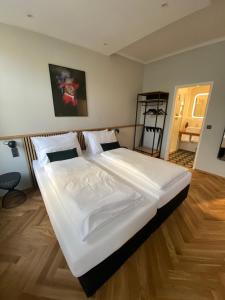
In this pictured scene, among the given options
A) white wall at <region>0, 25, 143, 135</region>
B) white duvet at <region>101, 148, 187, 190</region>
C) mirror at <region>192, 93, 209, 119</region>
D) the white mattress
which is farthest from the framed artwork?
mirror at <region>192, 93, 209, 119</region>

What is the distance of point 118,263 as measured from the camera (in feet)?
3.82

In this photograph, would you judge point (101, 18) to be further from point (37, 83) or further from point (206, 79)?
point (206, 79)

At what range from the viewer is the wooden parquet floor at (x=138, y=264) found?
1082mm

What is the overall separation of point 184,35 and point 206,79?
996 mm

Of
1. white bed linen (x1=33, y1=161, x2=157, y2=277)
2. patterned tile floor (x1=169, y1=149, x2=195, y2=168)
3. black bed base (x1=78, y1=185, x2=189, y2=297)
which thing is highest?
white bed linen (x1=33, y1=161, x2=157, y2=277)

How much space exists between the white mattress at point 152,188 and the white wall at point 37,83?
4.62 ft

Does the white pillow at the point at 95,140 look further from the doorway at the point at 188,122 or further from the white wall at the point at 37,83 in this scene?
the doorway at the point at 188,122

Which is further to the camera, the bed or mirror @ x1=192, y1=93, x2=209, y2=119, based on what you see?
mirror @ x1=192, y1=93, x2=209, y2=119

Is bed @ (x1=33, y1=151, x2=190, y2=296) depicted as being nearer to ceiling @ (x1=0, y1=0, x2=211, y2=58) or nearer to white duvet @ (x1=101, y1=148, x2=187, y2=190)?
white duvet @ (x1=101, y1=148, x2=187, y2=190)

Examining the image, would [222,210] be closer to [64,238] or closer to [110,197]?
[110,197]

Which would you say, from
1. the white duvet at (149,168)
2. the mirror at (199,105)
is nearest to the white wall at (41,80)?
the white duvet at (149,168)

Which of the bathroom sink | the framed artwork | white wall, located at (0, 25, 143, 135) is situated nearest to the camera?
white wall, located at (0, 25, 143, 135)

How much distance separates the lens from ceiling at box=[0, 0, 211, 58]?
147 cm

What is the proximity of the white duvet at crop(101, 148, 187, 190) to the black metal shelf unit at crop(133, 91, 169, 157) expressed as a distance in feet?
5.62
